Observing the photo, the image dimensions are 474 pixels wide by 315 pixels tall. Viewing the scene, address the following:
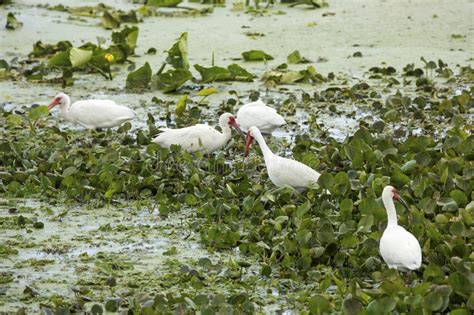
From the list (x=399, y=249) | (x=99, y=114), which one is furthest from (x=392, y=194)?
(x=99, y=114)

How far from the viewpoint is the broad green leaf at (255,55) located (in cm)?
1184

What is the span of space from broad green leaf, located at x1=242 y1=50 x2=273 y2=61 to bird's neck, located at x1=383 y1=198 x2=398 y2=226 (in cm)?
597

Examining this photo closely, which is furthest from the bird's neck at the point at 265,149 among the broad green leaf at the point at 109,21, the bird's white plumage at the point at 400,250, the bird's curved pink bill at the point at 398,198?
the broad green leaf at the point at 109,21

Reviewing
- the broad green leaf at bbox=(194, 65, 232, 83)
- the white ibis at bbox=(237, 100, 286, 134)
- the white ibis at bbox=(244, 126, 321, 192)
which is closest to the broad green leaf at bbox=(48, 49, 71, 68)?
the broad green leaf at bbox=(194, 65, 232, 83)

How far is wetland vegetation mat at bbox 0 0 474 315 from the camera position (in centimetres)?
555

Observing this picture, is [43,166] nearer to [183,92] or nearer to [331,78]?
[183,92]

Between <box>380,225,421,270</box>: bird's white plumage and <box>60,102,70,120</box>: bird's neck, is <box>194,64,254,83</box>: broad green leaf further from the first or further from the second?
<box>380,225,421,270</box>: bird's white plumage

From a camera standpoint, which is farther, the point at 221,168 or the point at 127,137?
the point at 127,137

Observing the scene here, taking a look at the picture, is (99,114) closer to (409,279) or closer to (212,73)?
(212,73)

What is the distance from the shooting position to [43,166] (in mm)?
7734

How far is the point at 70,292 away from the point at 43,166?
239 centimetres

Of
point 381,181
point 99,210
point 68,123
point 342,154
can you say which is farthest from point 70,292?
point 68,123

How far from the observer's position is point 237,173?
7.84 m

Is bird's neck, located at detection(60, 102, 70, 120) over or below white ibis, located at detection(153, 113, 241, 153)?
below
